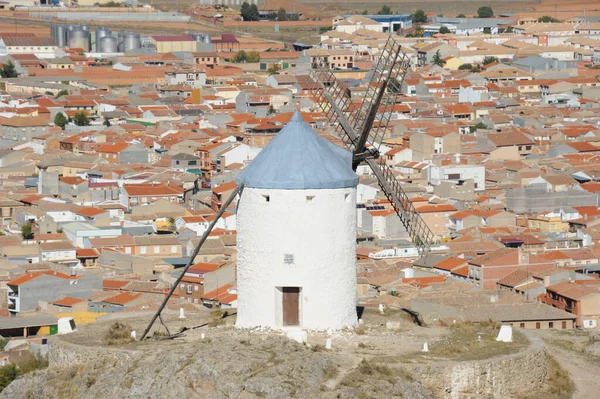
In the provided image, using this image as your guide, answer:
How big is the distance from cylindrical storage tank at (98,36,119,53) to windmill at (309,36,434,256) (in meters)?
96.7

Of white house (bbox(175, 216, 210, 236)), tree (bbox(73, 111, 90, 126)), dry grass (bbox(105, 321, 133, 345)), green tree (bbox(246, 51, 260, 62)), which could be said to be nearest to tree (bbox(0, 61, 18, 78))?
green tree (bbox(246, 51, 260, 62))

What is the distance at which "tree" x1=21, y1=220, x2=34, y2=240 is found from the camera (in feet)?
153

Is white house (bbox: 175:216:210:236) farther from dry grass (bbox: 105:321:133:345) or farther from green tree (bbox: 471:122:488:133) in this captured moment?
dry grass (bbox: 105:321:133:345)

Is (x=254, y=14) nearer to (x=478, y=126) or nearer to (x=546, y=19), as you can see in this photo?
(x=546, y=19)

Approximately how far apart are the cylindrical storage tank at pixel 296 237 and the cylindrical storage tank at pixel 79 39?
10271 cm

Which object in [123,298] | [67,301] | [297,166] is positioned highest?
[297,166]

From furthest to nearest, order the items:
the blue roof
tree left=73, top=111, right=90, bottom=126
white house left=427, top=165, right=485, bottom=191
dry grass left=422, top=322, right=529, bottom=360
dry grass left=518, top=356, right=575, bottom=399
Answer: tree left=73, top=111, right=90, bottom=126
white house left=427, top=165, right=485, bottom=191
the blue roof
dry grass left=422, top=322, right=529, bottom=360
dry grass left=518, top=356, right=575, bottom=399

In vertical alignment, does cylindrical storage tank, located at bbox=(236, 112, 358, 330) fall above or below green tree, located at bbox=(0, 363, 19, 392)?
above

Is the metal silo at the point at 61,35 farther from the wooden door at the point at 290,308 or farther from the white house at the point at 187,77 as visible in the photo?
the wooden door at the point at 290,308

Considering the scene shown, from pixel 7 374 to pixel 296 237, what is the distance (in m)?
5.59

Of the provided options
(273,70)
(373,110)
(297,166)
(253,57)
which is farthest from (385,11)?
(297,166)

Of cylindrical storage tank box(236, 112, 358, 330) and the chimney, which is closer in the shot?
cylindrical storage tank box(236, 112, 358, 330)

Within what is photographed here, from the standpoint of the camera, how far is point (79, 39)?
118 m

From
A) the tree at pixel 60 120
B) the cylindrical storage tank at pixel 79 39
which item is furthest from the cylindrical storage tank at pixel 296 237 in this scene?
the cylindrical storage tank at pixel 79 39
